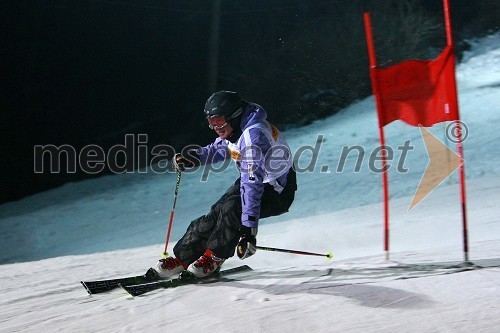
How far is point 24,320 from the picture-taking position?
403cm

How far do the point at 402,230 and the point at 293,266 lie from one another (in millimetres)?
1630

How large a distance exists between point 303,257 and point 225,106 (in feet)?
5.57

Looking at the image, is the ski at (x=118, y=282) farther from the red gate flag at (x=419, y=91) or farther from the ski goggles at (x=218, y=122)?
the red gate flag at (x=419, y=91)

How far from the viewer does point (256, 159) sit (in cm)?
413

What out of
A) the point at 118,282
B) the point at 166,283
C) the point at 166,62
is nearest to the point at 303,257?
the point at 166,283

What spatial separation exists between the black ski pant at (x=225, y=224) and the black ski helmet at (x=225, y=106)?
20.0 inches

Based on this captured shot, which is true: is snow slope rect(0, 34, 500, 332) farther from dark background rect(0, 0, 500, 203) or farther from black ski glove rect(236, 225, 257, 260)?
dark background rect(0, 0, 500, 203)

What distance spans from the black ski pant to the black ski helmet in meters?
0.51

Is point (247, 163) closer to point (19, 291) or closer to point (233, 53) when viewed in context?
point (19, 291)

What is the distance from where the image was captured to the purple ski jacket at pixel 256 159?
13.6 feet

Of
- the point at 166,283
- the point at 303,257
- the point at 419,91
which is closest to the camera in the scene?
the point at 166,283

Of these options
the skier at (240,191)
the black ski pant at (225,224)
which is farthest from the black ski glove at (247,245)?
the black ski pant at (225,224)

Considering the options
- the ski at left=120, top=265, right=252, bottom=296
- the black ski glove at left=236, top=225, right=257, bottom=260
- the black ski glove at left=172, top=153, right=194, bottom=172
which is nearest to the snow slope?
the ski at left=120, top=265, right=252, bottom=296

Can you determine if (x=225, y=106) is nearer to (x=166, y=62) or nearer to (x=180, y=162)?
(x=180, y=162)
